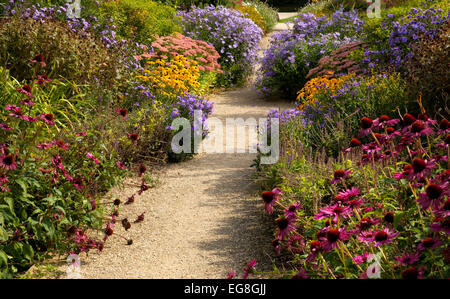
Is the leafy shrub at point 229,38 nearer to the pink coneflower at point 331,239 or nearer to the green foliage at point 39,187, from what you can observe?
the green foliage at point 39,187

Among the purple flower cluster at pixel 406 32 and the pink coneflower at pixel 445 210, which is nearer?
the pink coneflower at pixel 445 210

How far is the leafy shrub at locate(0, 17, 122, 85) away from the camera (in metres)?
5.98

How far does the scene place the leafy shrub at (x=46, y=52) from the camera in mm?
5977

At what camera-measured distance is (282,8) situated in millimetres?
26188

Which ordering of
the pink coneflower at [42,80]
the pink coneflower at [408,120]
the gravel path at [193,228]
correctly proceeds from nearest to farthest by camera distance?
the pink coneflower at [408,120]
the gravel path at [193,228]
the pink coneflower at [42,80]

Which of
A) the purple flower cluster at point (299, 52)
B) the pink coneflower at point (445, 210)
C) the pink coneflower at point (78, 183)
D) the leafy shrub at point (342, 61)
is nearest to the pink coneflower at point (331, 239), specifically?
the pink coneflower at point (445, 210)

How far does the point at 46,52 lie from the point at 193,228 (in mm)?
2999

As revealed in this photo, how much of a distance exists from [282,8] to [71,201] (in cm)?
2391

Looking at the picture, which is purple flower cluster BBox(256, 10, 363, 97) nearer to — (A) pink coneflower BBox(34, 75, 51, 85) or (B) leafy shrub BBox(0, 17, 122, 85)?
(B) leafy shrub BBox(0, 17, 122, 85)

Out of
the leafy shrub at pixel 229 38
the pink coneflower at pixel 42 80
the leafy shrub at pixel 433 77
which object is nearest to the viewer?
the pink coneflower at pixel 42 80

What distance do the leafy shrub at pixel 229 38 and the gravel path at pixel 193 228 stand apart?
14.4 ft

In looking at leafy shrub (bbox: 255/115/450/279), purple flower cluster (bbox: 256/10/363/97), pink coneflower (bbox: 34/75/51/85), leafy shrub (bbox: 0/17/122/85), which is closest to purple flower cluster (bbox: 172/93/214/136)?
leafy shrub (bbox: 0/17/122/85)
